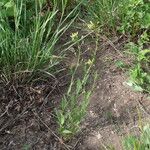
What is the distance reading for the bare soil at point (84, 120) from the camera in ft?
6.81

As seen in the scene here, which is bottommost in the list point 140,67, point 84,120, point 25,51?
point 84,120

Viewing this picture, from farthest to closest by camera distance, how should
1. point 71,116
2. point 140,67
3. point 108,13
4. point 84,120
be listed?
point 108,13, point 140,67, point 84,120, point 71,116

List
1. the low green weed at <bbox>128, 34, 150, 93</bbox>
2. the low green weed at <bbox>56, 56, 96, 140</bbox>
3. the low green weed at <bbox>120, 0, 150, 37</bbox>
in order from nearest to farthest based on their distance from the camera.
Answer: the low green weed at <bbox>56, 56, 96, 140</bbox> → the low green weed at <bbox>128, 34, 150, 93</bbox> → the low green weed at <bbox>120, 0, 150, 37</bbox>

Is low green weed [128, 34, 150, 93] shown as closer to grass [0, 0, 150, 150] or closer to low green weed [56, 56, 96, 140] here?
grass [0, 0, 150, 150]

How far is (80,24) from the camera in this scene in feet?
8.74

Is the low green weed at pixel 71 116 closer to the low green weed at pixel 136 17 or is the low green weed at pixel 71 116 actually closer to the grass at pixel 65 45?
the grass at pixel 65 45

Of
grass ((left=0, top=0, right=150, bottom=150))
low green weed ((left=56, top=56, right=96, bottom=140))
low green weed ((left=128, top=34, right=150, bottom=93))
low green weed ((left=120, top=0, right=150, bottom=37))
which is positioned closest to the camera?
low green weed ((left=56, top=56, right=96, bottom=140))

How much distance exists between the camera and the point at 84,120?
218cm

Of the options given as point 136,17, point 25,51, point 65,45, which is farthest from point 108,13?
point 25,51

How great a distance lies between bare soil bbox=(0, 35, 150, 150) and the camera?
6.81ft

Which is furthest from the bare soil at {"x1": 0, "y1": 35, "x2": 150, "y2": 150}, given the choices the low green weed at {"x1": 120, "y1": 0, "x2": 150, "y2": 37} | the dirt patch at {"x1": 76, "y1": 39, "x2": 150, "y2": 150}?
the low green weed at {"x1": 120, "y1": 0, "x2": 150, "y2": 37}

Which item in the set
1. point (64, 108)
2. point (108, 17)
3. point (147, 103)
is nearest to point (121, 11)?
point (108, 17)

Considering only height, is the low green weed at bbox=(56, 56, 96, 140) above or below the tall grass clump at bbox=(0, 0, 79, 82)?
below

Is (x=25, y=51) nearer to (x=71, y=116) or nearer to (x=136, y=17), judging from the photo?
A: (x=71, y=116)
